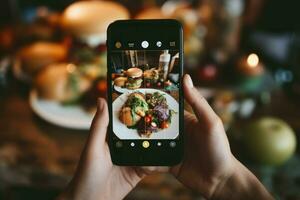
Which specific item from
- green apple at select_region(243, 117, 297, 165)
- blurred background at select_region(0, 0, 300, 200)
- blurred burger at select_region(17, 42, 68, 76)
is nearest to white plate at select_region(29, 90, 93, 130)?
blurred background at select_region(0, 0, 300, 200)

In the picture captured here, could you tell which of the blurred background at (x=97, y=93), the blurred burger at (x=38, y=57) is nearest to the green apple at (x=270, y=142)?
the blurred background at (x=97, y=93)

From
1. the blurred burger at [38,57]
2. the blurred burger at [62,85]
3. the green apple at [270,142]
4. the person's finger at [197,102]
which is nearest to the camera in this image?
the person's finger at [197,102]

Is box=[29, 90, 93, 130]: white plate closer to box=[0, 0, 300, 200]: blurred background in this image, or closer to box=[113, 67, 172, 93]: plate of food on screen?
box=[0, 0, 300, 200]: blurred background

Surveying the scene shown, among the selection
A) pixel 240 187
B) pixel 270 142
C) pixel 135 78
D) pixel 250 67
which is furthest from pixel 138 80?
pixel 250 67

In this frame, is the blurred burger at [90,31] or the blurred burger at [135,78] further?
the blurred burger at [90,31]

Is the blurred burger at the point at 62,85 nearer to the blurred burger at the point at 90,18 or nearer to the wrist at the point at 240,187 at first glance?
the blurred burger at the point at 90,18

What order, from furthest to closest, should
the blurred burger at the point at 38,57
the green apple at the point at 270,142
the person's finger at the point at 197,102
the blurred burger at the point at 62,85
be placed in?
the blurred burger at the point at 38,57
the blurred burger at the point at 62,85
the green apple at the point at 270,142
the person's finger at the point at 197,102
